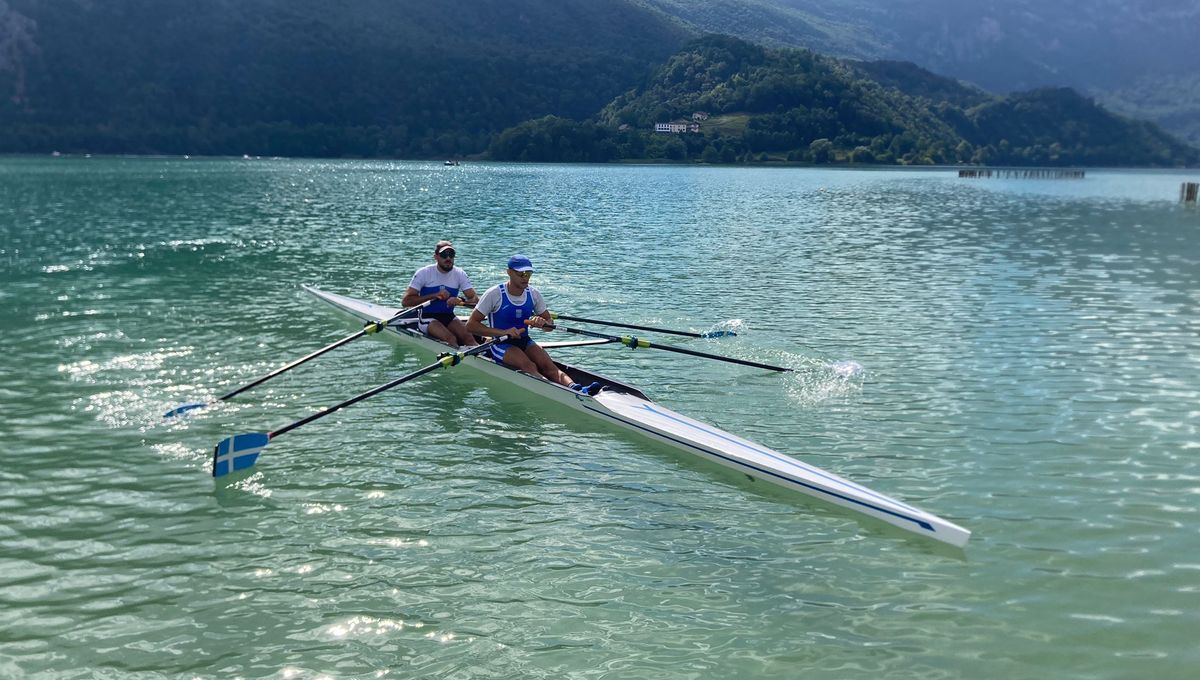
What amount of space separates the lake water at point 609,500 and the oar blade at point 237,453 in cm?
29

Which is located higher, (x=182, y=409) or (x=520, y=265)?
(x=520, y=265)

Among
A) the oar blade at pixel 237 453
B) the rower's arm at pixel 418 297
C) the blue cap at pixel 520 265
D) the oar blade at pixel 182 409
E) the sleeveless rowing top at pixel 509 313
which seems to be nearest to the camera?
the oar blade at pixel 237 453

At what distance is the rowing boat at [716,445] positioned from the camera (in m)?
10.7

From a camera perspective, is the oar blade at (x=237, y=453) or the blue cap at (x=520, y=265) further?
the blue cap at (x=520, y=265)

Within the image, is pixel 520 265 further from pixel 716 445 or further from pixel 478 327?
pixel 716 445

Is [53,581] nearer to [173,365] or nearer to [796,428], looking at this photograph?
[173,365]

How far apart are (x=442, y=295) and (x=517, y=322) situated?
309cm

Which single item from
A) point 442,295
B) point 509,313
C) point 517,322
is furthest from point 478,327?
point 442,295

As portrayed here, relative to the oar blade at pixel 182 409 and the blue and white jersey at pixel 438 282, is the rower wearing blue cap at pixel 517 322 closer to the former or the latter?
the blue and white jersey at pixel 438 282

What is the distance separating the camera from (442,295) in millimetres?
19250

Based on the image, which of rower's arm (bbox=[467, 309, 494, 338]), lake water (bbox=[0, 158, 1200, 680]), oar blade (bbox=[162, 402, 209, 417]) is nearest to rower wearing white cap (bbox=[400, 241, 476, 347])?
lake water (bbox=[0, 158, 1200, 680])

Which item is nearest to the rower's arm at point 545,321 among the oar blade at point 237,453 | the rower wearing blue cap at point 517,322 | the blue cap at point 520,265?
the rower wearing blue cap at point 517,322

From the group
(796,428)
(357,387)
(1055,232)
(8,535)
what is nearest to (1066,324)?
(796,428)

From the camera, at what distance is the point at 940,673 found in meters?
8.20
